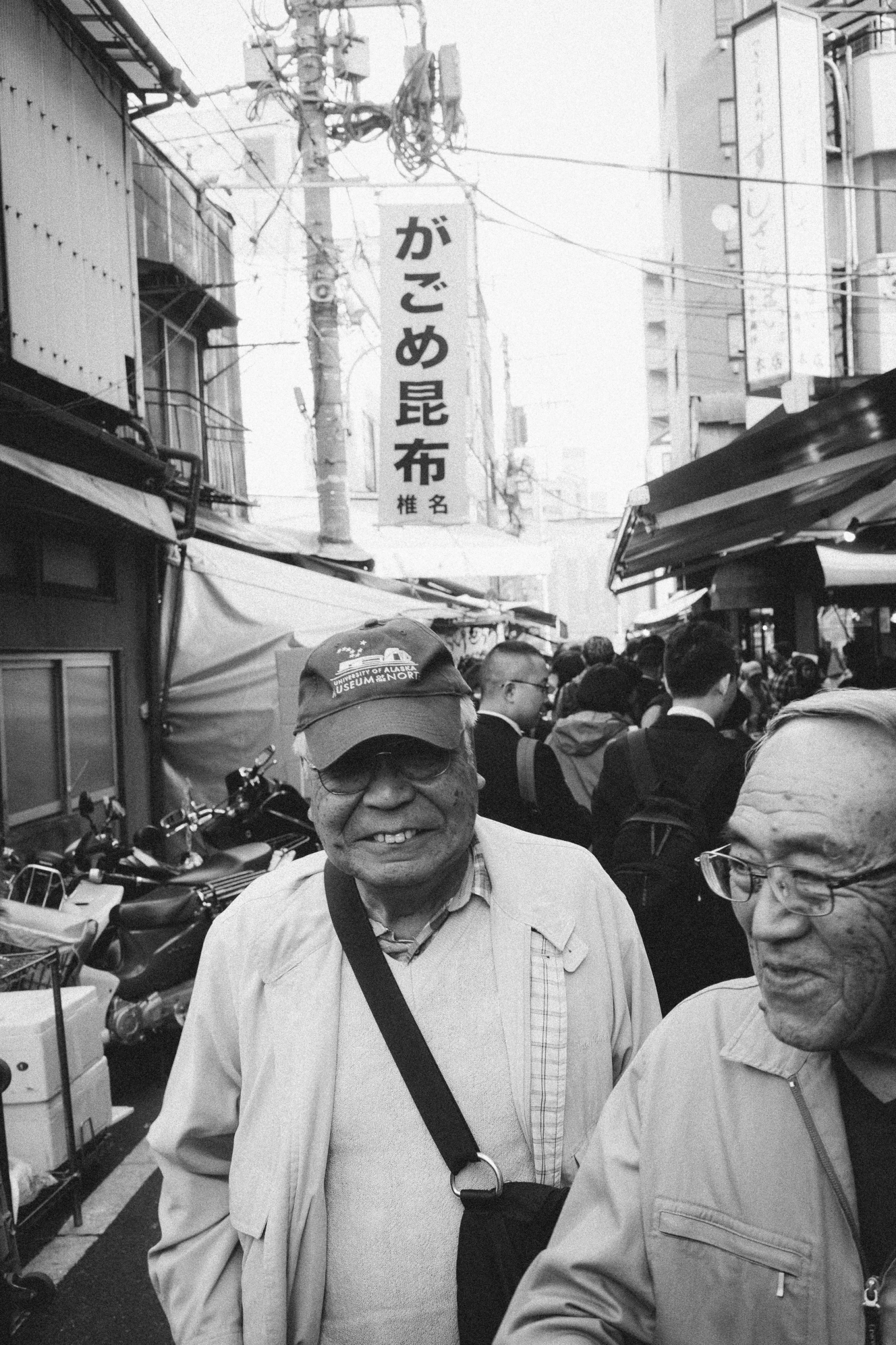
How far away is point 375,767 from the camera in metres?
2.10

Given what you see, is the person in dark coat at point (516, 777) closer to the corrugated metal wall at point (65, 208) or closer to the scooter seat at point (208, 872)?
the scooter seat at point (208, 872)

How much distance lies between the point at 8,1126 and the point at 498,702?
2.74 m

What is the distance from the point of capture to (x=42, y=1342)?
12.5 feet

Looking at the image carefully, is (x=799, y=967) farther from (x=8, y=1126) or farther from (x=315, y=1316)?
(x=8, y=1126)

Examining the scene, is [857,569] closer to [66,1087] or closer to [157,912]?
[157,912]

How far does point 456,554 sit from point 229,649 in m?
5.49

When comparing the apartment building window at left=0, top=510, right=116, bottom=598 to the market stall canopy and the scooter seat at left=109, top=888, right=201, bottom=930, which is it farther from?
the market stall canopy

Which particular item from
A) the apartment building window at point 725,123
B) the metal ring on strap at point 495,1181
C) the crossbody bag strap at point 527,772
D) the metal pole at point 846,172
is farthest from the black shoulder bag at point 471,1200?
the apartment building window at point 725,123

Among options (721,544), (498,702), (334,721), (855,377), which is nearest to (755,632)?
(855,377)

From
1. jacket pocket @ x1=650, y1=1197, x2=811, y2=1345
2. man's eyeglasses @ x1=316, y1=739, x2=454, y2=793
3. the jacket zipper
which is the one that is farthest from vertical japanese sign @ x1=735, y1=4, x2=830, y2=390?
jacket pocket @ x1=650, y1=1197, x2=811, y2=1345

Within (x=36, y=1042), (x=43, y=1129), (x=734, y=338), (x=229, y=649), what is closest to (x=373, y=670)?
(x=36, y=1042)

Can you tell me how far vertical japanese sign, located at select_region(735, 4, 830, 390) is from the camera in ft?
34.1

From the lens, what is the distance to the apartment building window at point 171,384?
46.2 feet

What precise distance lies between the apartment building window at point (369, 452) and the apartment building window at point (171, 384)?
76.7 ft
